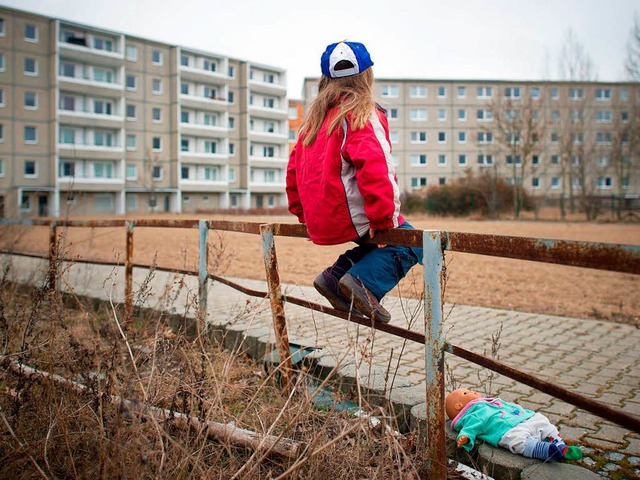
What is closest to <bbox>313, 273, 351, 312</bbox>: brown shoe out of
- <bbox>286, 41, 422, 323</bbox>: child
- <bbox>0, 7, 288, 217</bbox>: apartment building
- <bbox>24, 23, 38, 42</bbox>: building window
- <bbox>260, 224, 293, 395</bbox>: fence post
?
<bbox>286, 41, 422, 323</bbox>: child

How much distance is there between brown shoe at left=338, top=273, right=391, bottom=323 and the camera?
2674mm

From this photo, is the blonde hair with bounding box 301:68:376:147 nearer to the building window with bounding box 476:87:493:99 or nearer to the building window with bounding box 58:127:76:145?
the building window with bounding box 58:127:76:145

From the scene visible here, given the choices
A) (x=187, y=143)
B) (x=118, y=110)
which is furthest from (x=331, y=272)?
(x=187, y=143)

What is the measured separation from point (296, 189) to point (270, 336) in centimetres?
175

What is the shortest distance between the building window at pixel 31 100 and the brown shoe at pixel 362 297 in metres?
53.7

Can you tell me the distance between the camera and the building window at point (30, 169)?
47.9 metres

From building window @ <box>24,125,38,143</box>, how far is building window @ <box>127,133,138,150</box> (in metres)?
8.73

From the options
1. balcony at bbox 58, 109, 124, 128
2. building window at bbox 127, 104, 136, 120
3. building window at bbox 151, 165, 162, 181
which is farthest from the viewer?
building window at bbox 151, 165, 162, 181

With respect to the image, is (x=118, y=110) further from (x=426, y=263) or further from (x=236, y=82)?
(x=426, y=263)

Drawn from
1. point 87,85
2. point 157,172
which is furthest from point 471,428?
point 157,172

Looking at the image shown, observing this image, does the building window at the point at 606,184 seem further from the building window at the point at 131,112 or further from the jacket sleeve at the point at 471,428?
the jacket sleeve at the point at 471,428

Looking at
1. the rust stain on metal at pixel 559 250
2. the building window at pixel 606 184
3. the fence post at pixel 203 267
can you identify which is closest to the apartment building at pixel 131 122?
the fence post at pixel 203 267

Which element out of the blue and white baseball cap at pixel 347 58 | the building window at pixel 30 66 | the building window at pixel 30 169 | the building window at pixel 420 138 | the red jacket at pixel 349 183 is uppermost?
the building window at pixel 30 66

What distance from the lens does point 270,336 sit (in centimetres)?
463
